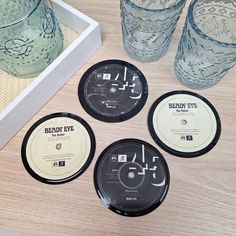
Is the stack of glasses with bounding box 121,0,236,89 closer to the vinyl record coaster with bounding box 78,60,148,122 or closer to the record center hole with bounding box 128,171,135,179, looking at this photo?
the vinyl record coaster with bounding box 78,60,148,122

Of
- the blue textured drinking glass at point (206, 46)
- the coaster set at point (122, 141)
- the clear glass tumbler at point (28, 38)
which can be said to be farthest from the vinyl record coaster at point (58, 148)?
the blue textured drinking glass at point (206, 46)

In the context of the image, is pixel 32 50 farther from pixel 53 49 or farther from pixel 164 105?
pixel 164 105

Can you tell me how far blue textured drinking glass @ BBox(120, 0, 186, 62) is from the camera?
49 centimetres

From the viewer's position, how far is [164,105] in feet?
1.84

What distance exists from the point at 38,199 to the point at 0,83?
0.23m

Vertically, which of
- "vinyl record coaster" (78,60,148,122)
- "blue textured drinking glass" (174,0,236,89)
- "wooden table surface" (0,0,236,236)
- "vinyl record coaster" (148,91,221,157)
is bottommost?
"wooden table surface" (0,0,236,236)

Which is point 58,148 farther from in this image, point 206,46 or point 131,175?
point 206,46

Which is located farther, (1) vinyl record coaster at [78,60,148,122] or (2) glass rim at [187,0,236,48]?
(1) vinyl record coaster at [78,60,148,122]

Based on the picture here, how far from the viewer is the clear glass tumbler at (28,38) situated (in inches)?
20.6

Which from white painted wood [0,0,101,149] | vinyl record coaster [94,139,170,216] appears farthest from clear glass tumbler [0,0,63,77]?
vinyl record coaster [94,139,170,216]

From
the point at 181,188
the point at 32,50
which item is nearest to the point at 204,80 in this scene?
the point at 181,188

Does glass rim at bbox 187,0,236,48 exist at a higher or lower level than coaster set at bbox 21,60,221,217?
higher

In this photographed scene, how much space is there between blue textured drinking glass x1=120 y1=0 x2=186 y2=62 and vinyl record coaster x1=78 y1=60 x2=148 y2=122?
4 centimetres

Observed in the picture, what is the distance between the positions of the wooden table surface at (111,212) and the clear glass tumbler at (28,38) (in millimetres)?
78
